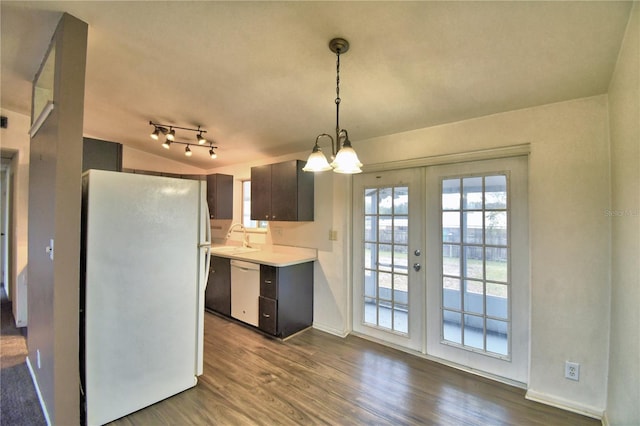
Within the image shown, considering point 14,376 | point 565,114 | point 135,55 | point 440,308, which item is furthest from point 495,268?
point 14,376

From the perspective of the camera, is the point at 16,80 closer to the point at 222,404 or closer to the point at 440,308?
the point at 222,404

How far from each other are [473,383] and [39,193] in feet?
12.2

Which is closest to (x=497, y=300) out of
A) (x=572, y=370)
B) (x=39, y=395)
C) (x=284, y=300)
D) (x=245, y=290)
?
(x=572, y=370)

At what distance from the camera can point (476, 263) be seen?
98.9 inches

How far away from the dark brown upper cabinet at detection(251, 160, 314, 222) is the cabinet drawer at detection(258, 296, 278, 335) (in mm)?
997

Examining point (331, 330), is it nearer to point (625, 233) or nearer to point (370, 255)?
point (370, 255)

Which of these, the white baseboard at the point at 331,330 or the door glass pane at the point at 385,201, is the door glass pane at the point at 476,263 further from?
the white baseboard at the point at 331,330

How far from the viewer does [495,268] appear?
242 cm

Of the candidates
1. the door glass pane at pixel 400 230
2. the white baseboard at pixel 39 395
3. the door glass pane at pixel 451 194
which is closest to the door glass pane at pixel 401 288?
the door glass pane at pixel 400 230

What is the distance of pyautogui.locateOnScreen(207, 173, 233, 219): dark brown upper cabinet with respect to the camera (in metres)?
4.61

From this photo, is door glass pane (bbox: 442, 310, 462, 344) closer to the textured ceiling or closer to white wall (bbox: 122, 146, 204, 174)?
the textured ceiling

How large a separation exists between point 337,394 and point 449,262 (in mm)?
1525

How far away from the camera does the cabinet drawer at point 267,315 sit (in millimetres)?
3119

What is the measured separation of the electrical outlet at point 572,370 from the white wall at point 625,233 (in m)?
0.17
